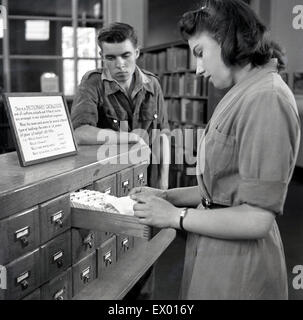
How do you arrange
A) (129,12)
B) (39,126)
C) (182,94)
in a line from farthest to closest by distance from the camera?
(182,94) → (129,12) → (39,126)

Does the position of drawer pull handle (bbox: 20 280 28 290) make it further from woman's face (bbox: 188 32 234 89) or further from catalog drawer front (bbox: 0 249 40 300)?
woman's face (bbox: 188 32 234 89)

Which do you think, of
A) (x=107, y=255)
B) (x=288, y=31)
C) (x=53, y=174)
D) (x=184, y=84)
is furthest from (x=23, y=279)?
(x=288, y=31)

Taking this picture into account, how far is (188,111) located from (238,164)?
6.90 metres

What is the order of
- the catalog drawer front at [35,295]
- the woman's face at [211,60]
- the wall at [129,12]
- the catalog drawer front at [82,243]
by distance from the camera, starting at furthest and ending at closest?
the wall at [129,12] → the catalog drawer front at [82,243] → the catalog drawer front at [35,295] → the woman's face at [211,60]

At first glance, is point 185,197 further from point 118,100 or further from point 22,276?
point 118,100

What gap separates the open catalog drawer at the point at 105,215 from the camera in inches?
53.8

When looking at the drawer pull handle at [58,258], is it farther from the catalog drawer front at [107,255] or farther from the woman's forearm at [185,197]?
the woman's forearm at [185,197]

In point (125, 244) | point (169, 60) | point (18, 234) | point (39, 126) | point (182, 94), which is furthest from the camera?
point (169, 60)

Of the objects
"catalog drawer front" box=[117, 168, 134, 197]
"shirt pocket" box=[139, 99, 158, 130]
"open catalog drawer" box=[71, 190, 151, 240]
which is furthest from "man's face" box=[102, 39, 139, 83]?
"open catalog drawer" box=[71, 190, 151, 240]

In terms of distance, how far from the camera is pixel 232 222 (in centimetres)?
102

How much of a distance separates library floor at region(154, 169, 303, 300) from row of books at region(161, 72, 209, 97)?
2.74m

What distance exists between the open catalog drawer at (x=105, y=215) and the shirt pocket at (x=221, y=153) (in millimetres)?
363

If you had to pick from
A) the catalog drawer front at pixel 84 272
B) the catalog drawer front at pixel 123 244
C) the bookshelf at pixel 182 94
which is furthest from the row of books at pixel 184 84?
the catalog drawer front at pixel 84 272
